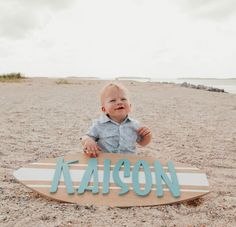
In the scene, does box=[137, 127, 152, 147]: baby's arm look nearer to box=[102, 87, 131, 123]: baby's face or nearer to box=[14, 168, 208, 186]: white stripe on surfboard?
box=[102, 87, 131, 123]: baby's face

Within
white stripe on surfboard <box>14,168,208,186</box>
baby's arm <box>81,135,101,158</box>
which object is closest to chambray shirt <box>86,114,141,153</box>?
baby's arm <box>81,135,101,158</box>

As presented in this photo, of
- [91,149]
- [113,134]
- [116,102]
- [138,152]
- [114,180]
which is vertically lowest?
[114,180]

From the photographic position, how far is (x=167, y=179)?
8.63 ft

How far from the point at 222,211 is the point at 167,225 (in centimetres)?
42

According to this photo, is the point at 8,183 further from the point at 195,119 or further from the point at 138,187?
the point at 195,119

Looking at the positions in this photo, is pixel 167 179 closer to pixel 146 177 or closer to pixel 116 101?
pixel 146 177

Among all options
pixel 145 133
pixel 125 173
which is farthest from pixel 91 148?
pixel 145 133

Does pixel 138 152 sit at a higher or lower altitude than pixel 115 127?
higher

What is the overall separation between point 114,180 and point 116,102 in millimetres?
641

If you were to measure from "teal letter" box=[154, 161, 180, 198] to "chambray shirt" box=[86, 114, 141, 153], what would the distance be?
323 millimetres

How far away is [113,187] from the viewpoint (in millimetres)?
2516

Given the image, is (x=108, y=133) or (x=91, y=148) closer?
(x=91, y=148)

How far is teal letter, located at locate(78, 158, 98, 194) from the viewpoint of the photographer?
2.47 m

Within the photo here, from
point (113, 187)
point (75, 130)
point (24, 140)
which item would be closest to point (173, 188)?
point (113, 187)
